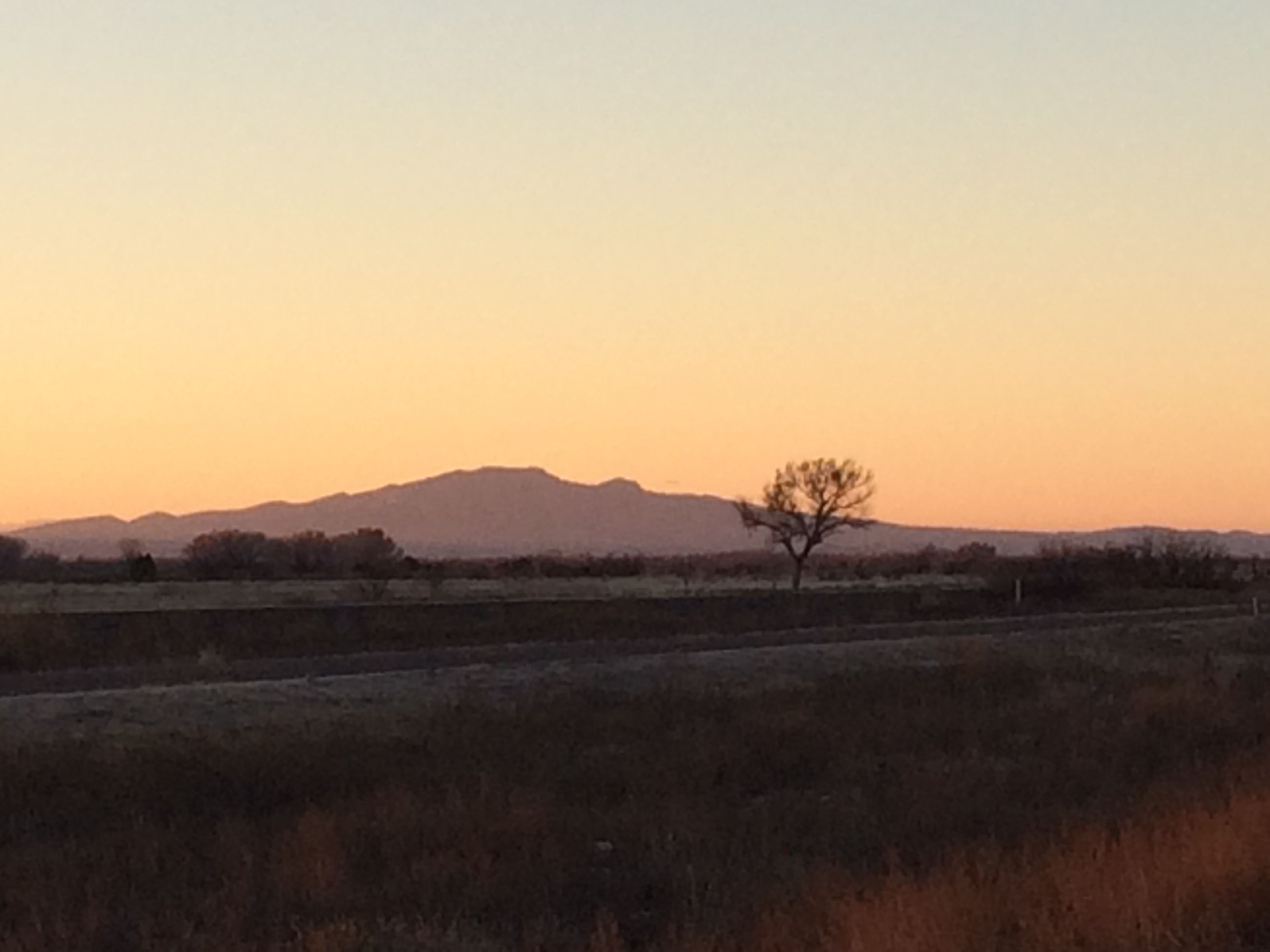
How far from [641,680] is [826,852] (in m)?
13.5

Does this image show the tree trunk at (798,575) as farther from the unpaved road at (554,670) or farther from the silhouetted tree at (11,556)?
the unpaved road at (554,670)

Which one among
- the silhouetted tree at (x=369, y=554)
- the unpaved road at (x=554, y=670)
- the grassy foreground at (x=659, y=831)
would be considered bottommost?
the grassy foreground at (x=659, y=831)

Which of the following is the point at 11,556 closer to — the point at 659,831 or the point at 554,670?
the point at 554,670

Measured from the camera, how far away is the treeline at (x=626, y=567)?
84.4m

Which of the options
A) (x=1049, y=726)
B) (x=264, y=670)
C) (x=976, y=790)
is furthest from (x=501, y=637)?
(x=976, y=790)

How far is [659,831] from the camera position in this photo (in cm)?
1798

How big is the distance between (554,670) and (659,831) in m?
13.1

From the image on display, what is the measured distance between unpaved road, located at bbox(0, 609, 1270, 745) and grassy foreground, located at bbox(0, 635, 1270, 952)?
127 cm

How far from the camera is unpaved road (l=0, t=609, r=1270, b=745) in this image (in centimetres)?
2416

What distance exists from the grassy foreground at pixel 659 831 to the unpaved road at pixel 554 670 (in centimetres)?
127

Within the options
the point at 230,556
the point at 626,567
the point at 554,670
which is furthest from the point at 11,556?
the point at 554,670

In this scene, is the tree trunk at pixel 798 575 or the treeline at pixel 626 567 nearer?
the treeline at pixel 626 567

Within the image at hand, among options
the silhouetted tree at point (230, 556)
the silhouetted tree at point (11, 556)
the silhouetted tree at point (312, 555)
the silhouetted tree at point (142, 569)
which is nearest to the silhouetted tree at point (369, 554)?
the silhouetted tree at point (312, 555)

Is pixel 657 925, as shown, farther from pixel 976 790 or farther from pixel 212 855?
pixel 976 790
